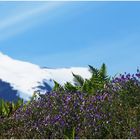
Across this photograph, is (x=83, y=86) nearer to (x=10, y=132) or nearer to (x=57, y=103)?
(x=57, y=103)

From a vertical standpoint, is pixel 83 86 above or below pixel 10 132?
above

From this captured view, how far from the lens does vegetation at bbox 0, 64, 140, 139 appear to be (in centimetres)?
990

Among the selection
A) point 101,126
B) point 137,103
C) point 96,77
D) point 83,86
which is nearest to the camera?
point 101,126

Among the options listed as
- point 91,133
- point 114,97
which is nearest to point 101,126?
point 91,133

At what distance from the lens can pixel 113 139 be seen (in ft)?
30.7

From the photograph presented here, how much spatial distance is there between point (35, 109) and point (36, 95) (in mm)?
2046

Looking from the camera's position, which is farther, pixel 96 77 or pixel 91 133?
pixel 96 77

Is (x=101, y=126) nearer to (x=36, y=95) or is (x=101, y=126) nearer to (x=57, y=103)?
(x=57, y=103)

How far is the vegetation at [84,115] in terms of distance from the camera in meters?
9.90

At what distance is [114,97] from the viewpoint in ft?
36.4

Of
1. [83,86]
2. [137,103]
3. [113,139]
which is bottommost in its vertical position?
[113,139]

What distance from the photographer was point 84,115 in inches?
422

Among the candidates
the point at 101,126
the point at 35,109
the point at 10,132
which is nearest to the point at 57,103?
the point at 35,109

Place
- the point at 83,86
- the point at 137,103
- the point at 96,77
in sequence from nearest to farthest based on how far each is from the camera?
the point at 137,103 < the point at 83,86 < the point at 96,77
